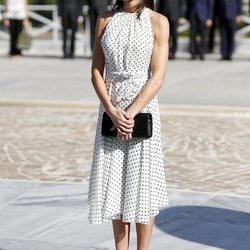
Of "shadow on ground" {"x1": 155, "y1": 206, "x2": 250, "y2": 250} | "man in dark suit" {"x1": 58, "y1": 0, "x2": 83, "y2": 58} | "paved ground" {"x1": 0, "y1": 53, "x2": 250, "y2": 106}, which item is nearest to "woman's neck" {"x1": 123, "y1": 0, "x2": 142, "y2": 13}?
"shadow on ground" {"x1": 155, "y1": 206, "x2": 250, "y2": 250}

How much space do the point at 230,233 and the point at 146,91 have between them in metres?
1.59

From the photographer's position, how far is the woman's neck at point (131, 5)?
5.40 meters

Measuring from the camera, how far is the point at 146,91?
534 cm

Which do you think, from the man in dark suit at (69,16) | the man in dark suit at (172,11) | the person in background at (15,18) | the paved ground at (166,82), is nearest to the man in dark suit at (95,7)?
the man in dark suit at (69,16)

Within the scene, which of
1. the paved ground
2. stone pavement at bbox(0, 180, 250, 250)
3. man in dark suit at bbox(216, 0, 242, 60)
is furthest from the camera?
man in dark suit at bbox(216, 0, 242, 60)

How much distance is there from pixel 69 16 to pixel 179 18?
7.67 ft

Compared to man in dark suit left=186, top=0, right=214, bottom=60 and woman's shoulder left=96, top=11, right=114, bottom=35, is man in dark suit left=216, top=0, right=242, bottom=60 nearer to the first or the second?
man in dark suit left=186, top=0, right=214, bottom=60

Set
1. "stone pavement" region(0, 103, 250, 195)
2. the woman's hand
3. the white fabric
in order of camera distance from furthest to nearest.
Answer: the white fabric
"stone pavement" region(0, 103, 250, 195)
the woman's hand

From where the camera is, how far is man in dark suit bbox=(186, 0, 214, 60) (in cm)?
2011

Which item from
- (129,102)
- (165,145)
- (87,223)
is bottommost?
(165,145)

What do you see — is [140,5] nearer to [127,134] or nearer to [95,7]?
[127,134]

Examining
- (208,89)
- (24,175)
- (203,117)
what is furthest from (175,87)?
(24,175)

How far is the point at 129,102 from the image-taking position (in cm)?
540

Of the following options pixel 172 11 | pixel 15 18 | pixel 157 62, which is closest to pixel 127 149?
pixel 157 62
